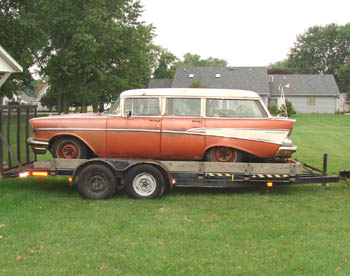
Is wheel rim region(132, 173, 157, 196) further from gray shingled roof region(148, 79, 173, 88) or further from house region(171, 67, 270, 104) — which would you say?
gray shingled roof region(148, 79, 173, 88)

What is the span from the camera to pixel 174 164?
327 inches

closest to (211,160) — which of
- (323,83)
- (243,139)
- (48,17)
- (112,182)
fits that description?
(243,139)

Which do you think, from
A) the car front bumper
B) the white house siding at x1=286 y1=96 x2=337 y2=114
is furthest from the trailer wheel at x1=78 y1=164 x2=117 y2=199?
the white house siding at x1=286 y1=96 x2=337 y2=114

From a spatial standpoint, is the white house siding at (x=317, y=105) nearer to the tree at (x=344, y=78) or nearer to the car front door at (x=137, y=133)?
the tree at (x=344, y=78)

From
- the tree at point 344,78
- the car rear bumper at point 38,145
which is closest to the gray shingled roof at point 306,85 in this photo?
the tree at point 344,78

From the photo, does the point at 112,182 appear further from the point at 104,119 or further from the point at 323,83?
the point at 323,83

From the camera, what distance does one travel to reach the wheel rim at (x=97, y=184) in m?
8.32

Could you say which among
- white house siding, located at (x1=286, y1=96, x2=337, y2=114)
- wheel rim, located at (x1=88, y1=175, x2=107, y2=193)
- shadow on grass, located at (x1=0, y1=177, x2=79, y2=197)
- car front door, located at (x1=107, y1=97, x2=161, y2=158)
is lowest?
shadow on grass, located at (x1=0, y1=177, x2=79, y2=197)

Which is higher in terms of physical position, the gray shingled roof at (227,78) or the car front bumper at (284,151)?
the gray shingled roof at (227,78)

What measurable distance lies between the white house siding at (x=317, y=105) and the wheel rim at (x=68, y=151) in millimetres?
50204

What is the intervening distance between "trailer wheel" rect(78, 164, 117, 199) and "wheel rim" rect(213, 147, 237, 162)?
212 cm

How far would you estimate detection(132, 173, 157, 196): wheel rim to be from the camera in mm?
8297

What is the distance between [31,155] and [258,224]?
5684 millimetres

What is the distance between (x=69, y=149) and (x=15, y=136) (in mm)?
1381
